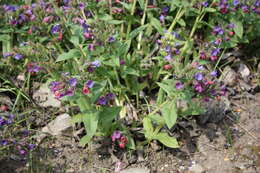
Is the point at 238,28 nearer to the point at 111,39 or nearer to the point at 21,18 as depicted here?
the point at 111,39

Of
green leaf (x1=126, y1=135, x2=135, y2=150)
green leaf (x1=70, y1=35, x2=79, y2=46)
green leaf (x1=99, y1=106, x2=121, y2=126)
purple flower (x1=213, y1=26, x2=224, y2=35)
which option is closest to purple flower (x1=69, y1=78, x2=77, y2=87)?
green leaf (x1=99, y1=106, x2=121, y2=126)

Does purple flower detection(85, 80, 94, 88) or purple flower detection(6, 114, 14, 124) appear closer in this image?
purple flower detection(85, 80, 94, 88)

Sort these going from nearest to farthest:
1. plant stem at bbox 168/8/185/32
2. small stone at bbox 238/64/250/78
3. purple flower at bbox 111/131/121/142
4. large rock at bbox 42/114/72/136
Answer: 1. purple flower at bbox 111/131/121/142
2. large rock at bbox 42/114/72/136
3. plant stem at bbox 168/8/185/32
4. small stone at bbox 238/64/250/78

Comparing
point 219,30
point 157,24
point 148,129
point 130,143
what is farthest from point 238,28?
point 130,143

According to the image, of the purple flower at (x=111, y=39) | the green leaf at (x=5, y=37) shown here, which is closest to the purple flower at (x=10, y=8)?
the green leaf at (x=5, y=37)

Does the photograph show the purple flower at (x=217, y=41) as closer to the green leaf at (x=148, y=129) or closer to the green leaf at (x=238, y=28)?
the green leaf at (x=238, y=28)

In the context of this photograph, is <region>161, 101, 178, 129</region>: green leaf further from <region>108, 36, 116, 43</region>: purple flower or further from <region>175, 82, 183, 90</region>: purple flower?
<region>108, 36, 116, 43</region>: purple flower

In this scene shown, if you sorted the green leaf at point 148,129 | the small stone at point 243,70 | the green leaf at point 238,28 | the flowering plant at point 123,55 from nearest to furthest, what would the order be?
the flowering plant at point 123,55
the green leaf at point 148,129
the green leaf at point 238,28
the small stone at point 243,70
